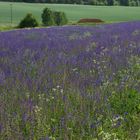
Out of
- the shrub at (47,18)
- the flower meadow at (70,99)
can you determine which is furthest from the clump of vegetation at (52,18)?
the flower meadow at (70,99)

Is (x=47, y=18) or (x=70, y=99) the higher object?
(x=70, y=99)

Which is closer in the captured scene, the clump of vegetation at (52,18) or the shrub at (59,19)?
the clump of vegetation at (52,18)

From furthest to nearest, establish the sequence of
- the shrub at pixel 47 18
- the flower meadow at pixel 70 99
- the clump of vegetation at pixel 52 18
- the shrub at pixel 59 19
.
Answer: the shrub at pixel 59 19 → the clump of vegetation at pixel 52 18 → the shrub at pixel 47 18 → the flower meadow at pixel 70 99

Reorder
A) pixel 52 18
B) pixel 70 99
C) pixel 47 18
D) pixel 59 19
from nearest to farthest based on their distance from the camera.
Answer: pixel 70 99 → pixel 47 18 → pixel 52 18 → pixel 59 19

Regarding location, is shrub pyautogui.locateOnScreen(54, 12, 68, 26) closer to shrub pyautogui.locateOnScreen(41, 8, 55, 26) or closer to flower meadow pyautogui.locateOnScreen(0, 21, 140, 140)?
shrub pyautogui.locateOnScreen(41, 8, 55, 26)

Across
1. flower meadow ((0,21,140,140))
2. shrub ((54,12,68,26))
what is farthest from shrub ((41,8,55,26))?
flower meadow ((0,21,140,140))

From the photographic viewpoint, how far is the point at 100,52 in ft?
31.5

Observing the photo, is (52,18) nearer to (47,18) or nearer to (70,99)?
(47,18)

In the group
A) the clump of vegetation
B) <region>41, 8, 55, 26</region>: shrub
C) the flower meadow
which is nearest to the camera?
the flower meadow

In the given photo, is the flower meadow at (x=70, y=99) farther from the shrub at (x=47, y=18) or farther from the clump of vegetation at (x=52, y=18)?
the clump of vegetation at (x=52, y=18)

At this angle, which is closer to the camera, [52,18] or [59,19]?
[52,18]

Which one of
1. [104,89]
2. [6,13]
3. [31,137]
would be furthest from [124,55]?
[6,13]

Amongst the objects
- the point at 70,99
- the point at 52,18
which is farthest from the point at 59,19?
the point at 70,99

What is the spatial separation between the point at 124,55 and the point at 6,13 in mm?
62846
